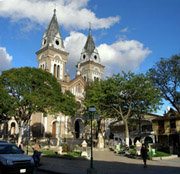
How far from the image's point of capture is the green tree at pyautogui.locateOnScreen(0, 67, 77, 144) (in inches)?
962

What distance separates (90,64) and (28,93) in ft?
94.8

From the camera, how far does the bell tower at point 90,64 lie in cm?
5212

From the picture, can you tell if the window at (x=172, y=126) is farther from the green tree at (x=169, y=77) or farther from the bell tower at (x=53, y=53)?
the bell tower at (x=53, y=53)

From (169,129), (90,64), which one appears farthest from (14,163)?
(90,64)

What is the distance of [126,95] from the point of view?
27.5 m

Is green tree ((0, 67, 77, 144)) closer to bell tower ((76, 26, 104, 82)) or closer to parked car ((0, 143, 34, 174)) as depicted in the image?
parked car ((0, 143, 34, 174))

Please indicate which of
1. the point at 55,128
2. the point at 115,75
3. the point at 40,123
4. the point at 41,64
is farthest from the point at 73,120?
the point at 115,75

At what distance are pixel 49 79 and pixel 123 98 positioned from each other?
9.99m

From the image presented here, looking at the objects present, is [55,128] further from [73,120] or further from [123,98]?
[123,98]

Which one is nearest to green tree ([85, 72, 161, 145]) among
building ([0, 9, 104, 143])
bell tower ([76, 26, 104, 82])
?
building ([0, 9, 104, 143])

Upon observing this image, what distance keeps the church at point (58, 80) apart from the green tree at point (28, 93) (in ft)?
37.3

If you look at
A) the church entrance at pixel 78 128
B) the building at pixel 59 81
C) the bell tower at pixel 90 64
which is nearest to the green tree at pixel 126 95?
the building at pixel 59 81

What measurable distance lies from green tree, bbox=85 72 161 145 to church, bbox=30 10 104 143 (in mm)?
12962

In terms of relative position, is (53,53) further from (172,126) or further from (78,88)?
(172,126)
